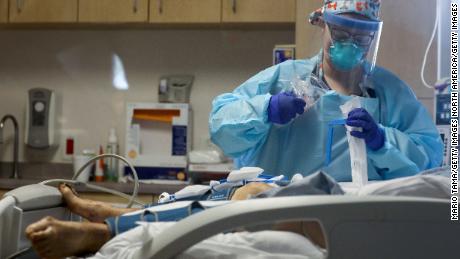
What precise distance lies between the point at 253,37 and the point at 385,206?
103 inches

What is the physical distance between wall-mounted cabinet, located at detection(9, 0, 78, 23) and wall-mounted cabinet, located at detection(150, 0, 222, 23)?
45 cm

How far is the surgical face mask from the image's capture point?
1.68 m

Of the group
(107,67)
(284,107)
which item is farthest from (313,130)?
(107,67)

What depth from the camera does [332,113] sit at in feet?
5.80

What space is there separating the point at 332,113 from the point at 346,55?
0.60ft

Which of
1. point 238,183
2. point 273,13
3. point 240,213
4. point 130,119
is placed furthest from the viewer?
point 130,119

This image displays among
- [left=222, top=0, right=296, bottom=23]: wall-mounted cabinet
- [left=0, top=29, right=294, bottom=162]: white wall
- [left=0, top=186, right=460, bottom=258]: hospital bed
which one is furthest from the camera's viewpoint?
[left=0, top=29, right=294, bottom=162]: white wall

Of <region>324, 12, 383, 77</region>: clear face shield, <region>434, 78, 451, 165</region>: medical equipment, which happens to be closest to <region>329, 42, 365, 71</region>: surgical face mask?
<region>324, 12, 383, 77</region>: clear face shield

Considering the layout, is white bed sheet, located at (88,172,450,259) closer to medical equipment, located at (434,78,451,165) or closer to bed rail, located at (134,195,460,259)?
bed rail, located at (134,195,460,259)

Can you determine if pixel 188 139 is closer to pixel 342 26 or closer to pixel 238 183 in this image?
pixel 342 26

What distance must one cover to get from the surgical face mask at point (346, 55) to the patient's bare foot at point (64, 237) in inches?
39.1

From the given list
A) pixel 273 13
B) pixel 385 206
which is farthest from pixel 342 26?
pixel 273 13

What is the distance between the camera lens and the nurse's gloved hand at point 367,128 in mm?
1528

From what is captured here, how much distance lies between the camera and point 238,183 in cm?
129
